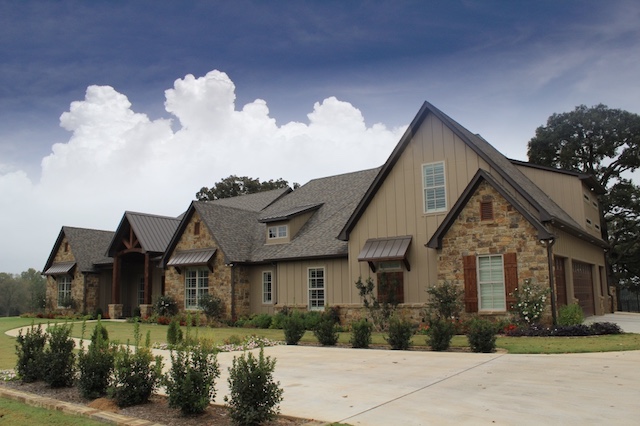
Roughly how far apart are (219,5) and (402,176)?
10.5 metres

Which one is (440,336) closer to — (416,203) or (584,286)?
(416,203)

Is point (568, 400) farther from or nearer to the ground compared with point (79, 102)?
nearer to the ground

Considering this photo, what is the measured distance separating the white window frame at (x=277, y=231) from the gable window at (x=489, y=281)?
34.6ft

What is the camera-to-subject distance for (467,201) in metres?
18.5

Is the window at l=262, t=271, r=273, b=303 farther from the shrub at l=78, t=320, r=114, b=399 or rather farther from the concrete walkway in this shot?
the shrub at l=78, t=320, r=114, b=399

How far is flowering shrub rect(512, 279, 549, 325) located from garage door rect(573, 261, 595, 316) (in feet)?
17.1

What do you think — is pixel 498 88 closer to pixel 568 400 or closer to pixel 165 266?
pixel 568 400

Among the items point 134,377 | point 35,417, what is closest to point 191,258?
point 134,377

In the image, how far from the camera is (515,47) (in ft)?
48.1

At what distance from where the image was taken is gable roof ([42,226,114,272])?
34156 millimetres

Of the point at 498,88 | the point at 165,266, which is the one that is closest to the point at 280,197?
the point at 165,266

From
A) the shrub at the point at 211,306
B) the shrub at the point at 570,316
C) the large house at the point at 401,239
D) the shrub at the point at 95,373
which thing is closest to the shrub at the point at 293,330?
the large house at the point at 401,239

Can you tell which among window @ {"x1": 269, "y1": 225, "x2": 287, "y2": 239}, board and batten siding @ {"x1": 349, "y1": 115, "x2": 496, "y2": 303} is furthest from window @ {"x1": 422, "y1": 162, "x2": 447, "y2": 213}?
window @ {"x1": 269, "y1": 225, "x2": 287, "y2": 239}

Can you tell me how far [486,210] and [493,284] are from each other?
2455 mm
